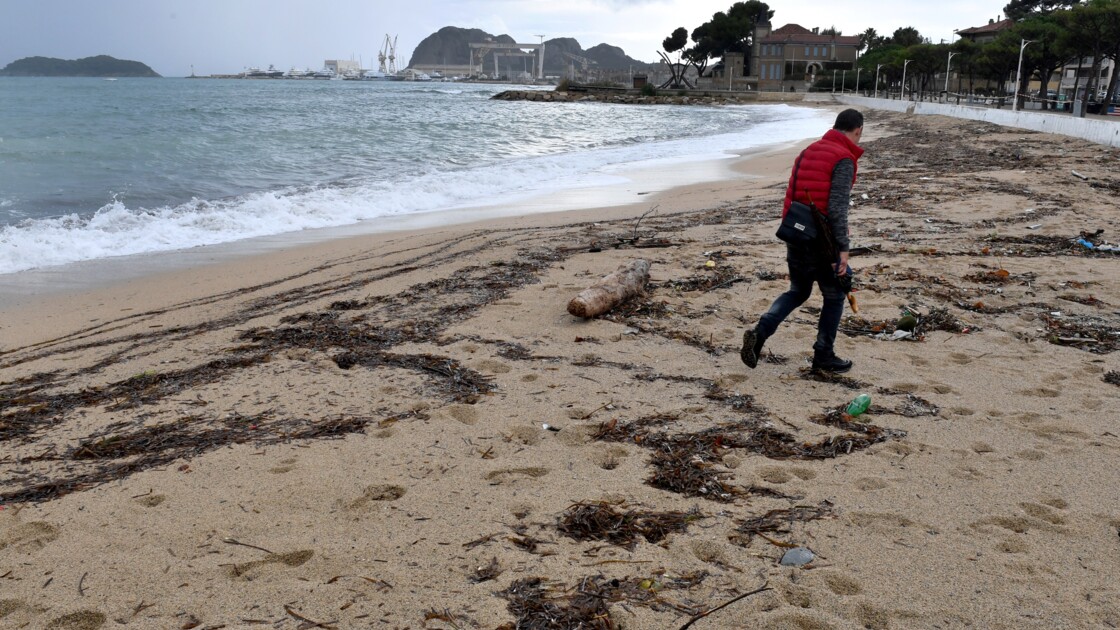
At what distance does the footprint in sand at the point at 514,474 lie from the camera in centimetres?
325

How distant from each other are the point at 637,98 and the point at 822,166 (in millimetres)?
92480

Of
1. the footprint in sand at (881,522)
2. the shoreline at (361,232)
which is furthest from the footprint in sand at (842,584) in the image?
the shoreline at (361,232)

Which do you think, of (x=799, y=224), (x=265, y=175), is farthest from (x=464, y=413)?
(x=265, y=175)

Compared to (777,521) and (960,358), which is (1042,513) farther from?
(960,358)

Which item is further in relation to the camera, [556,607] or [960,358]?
[960,358]

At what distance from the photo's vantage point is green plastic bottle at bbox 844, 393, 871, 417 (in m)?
3.90

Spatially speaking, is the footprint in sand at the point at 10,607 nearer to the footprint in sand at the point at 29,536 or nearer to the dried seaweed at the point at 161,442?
the footprint in sand at the point at 29,536

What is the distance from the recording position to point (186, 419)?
3.98 m

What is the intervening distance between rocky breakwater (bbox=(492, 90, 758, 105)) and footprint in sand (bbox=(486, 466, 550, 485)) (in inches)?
3484

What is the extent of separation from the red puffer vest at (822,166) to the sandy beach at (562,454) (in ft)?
3.64

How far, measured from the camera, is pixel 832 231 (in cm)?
420

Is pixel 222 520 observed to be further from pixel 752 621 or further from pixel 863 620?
pixel 863 620

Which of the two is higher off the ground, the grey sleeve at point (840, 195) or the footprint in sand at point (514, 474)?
the grey sleeve at point (840, 195)

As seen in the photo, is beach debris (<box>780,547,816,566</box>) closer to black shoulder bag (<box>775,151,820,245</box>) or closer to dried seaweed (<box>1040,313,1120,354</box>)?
black shoulder bag (<box>775,151,820,245</box>)
